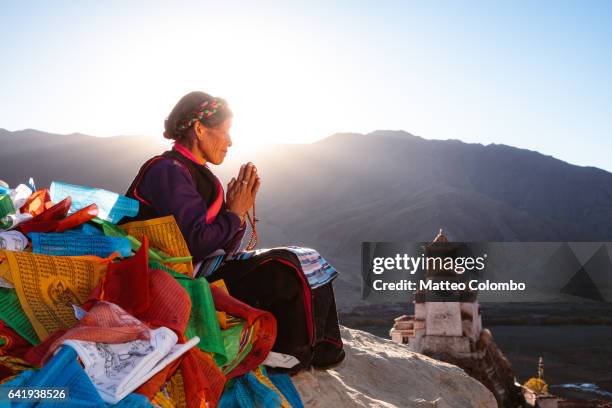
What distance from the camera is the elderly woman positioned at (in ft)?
7.19

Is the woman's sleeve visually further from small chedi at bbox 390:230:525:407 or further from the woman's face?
small chedi at bbox 390:230:525:407

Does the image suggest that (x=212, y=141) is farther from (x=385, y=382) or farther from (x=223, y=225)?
(x=385, y=382)

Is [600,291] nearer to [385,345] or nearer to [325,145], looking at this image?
[325,145]

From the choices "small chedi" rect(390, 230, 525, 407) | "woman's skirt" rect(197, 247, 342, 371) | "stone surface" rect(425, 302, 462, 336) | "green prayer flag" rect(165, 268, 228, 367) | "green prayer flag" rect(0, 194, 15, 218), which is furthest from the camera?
"stone surface" rect(425, 302, 462, 336)

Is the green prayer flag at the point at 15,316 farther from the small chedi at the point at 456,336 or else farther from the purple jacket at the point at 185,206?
the small chedi at the point at 456,336

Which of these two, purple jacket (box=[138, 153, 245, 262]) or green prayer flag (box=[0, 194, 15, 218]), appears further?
purple jacket (box=[138, 153, 245, 262])

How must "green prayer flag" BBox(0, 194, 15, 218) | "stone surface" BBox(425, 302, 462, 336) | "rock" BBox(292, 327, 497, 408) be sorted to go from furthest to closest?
1. "stone surface" BBox(425, 302, 462, 336)
2. "rock" BBox(292, 327, 497, 408)
3. "green prayer flag" BBox(0, 194, 15, 218)

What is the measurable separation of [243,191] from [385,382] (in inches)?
68.5

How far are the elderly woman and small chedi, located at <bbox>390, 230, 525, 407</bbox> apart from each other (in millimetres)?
8794

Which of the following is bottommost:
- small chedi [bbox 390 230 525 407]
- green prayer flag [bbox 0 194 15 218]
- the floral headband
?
small chedi [bbox 390 230 525 407]

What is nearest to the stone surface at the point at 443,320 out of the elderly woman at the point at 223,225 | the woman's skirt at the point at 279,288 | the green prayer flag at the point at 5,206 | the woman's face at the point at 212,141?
the elderly woman at the point at 223,225

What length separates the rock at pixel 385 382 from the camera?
2.72m

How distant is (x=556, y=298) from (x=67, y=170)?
42.5 metres

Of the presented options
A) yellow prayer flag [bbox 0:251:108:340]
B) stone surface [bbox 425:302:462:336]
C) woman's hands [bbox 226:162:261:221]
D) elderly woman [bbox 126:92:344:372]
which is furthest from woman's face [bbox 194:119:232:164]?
stone surface [bbox 425:302:462:336]
